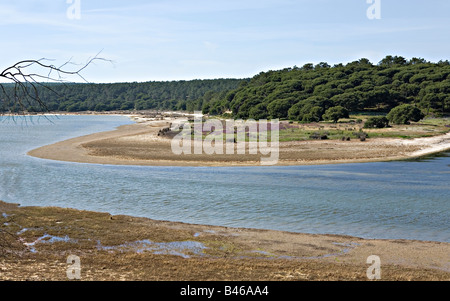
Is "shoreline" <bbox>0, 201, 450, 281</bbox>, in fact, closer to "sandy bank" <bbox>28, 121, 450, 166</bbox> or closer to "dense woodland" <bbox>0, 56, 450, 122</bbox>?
"sandy bank" <bbox>28, 121, 450, 166</bbox>

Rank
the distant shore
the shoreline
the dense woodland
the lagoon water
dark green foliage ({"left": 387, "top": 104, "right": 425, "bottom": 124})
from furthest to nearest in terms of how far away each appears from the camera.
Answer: the dense woodland < dark green foliage ({"left": 387, "top": 104, "right": 425, "bottom": 124}) < the distant shore < the lagoon water < the shoreline

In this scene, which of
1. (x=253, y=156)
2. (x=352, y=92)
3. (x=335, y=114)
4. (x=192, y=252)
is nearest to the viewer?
(x=192, y=252)

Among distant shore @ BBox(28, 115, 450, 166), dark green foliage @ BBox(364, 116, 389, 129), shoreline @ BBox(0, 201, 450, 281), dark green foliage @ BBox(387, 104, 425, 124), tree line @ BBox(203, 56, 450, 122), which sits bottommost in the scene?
shoreline @ BBox(0, 201, 450, 281)

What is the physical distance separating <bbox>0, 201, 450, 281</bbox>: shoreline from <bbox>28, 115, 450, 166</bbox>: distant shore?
20.4m

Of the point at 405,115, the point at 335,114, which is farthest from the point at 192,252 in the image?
the point at 335,114

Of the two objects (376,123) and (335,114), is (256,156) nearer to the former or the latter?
(376,123)

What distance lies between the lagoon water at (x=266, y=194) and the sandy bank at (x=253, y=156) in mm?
2791

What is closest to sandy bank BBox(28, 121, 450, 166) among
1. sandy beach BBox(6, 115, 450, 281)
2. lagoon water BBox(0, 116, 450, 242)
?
lagoon water BBox(0, 116, 450, 242)

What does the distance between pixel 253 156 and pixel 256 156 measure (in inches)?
10.9

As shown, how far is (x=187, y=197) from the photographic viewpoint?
24469 millimetres

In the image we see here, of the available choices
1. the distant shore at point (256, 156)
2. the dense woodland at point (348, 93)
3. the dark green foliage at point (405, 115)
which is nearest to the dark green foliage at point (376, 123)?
the dark green foliage at point (405, 115)

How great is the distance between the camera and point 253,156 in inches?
1615

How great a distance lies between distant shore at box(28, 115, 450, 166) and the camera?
3909cm
